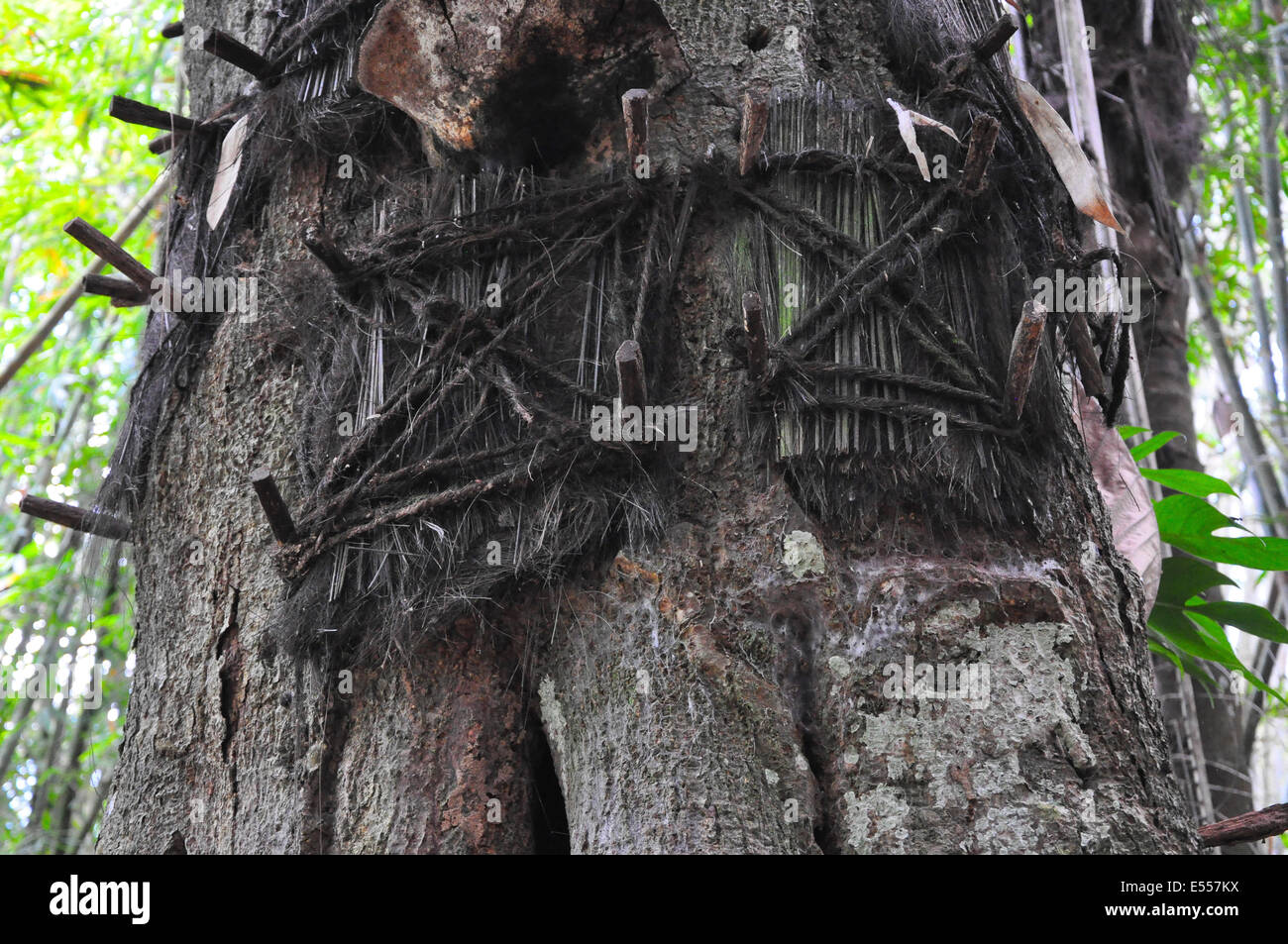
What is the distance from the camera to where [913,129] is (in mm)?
1919

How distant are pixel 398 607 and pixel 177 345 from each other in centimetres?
85

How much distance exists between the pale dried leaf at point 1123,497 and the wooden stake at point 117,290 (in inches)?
75.2

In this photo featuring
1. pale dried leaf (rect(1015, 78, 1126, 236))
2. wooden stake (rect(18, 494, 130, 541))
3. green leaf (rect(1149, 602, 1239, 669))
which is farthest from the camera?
green leaf (rect(1149, 602, 1239, 669))

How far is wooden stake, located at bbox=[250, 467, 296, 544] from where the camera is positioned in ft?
5.72

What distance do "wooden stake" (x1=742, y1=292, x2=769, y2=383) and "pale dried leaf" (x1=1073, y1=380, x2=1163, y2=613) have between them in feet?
2.57

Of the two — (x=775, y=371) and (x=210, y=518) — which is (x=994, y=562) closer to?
(x=775, y=371)

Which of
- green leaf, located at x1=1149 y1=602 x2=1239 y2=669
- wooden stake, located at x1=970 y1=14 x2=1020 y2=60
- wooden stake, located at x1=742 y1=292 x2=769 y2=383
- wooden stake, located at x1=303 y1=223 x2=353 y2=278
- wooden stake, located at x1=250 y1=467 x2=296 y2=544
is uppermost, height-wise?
wooden stake, located at x1=970 y1=14 x2=1020 y2=60

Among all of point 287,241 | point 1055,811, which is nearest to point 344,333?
point 287,241

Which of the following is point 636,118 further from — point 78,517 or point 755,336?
point 78,517

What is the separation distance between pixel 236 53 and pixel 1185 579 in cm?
224

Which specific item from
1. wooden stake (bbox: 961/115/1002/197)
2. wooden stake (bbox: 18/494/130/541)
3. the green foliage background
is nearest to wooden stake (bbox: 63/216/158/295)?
wooden stake (bbox: 18/494/130/541)

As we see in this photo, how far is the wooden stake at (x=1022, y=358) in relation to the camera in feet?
5.45

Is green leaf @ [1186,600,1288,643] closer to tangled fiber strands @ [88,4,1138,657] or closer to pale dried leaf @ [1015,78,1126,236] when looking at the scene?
tangled fiber strands @ [88,4,1138,657]
